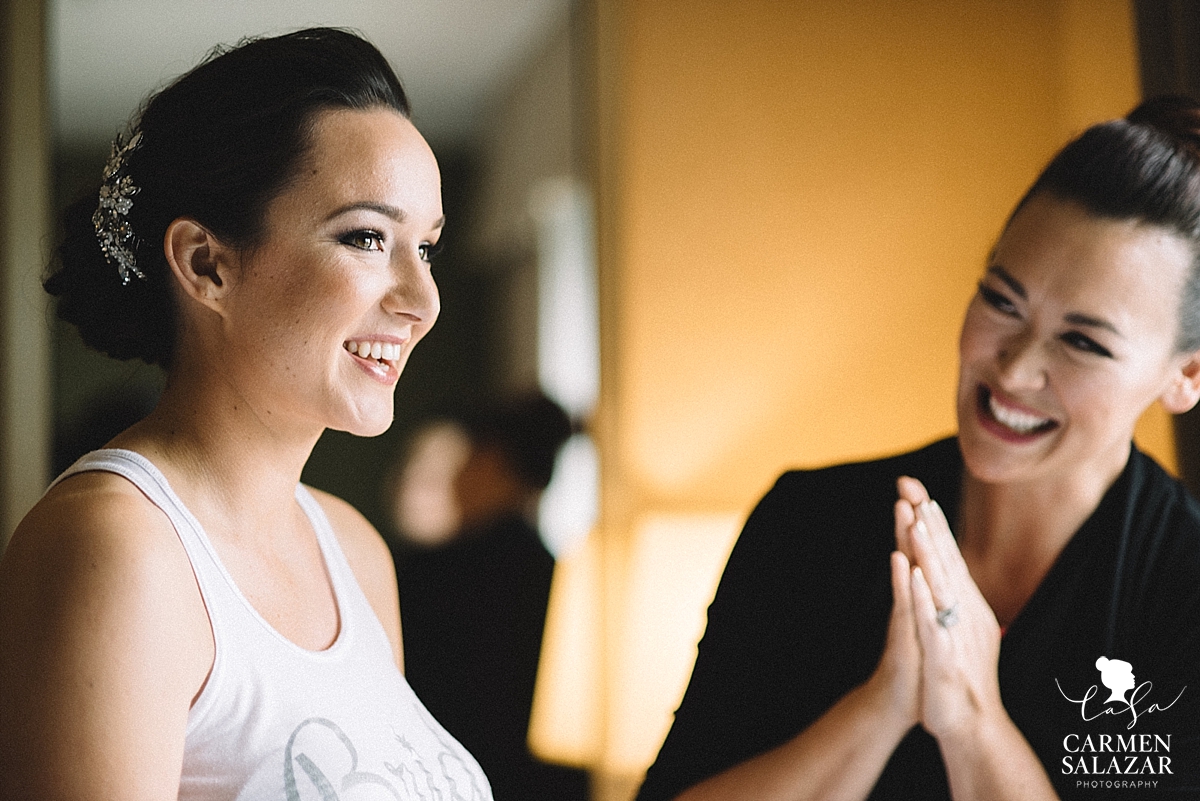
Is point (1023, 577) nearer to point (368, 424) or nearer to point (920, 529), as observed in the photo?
point (920, 529)

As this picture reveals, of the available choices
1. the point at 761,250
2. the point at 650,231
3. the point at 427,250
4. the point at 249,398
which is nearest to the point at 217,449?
the point at 249,398

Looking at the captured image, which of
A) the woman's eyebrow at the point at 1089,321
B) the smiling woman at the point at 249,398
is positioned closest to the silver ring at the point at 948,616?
the woman's eyebrow at the point at 1089,321

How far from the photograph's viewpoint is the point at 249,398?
3.30 ft

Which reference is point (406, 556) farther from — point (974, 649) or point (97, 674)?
point (97, 674)

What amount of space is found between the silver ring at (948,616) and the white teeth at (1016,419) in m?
0.23

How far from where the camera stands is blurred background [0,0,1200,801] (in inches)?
91.1

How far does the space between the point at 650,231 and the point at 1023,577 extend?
4.95ft

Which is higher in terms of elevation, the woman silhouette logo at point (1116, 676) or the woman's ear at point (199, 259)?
the woman's ear at point (199, 259)

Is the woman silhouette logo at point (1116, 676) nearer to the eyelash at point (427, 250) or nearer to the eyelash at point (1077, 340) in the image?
the eyelash at point (1077, 340)

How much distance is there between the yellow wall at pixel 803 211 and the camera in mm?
2635

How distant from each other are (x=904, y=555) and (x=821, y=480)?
24 cm

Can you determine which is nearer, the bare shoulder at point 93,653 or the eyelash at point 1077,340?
the bare shoulder at point 93,653

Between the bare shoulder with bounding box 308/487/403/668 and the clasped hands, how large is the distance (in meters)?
0.56

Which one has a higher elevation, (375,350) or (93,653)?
(375,350)
